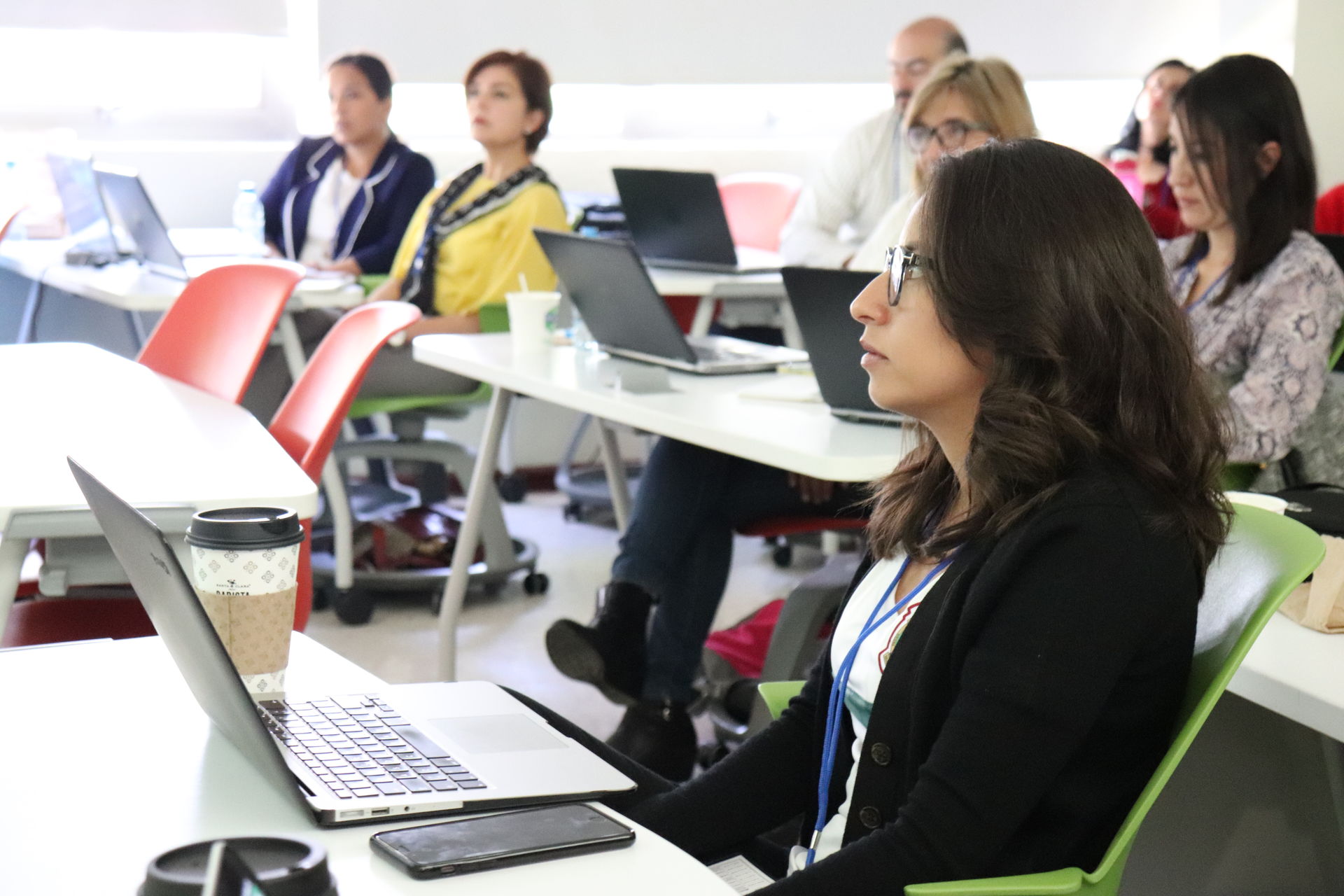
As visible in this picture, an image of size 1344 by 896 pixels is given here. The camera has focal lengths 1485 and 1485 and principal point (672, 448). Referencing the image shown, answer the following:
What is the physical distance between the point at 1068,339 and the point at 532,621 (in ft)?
8.28

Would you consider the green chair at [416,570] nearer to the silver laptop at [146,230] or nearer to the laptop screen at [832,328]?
the silver laptop at [146,230]

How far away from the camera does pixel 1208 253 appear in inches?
97.8

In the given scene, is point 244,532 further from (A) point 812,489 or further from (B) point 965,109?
(B) point 965,109

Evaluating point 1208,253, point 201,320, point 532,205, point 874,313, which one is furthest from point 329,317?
point 874,313

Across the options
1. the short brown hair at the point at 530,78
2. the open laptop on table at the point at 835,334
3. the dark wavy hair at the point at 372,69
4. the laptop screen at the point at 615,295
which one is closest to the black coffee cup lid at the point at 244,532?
the open laptop on table at the point at 835,334

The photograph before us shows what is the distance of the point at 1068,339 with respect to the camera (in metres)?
1.11

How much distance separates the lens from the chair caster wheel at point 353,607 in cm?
345

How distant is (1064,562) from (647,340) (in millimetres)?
1591

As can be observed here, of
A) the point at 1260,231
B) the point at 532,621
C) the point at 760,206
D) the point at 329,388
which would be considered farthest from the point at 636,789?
the point at 760,206

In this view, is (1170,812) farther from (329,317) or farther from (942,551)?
(329,317)

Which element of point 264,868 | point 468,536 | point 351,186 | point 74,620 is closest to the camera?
point 264,868

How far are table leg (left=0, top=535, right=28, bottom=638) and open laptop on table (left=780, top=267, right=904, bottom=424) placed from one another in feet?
3.36

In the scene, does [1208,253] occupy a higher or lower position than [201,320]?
higher

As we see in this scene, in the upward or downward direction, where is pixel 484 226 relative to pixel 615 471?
upward
